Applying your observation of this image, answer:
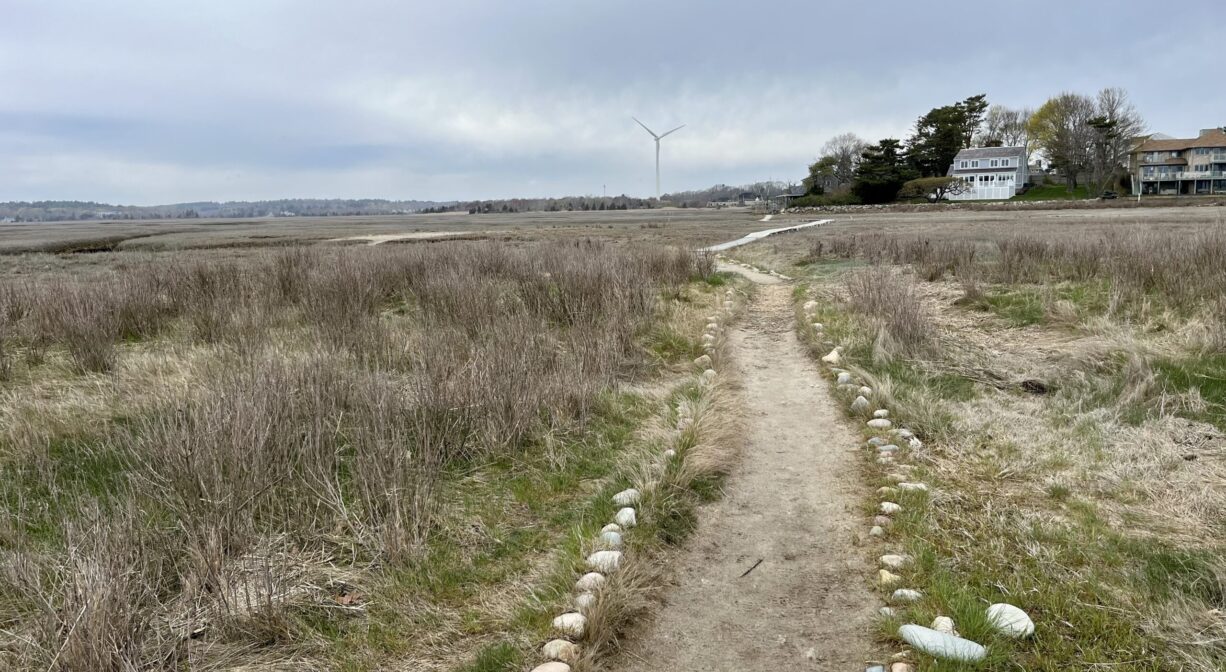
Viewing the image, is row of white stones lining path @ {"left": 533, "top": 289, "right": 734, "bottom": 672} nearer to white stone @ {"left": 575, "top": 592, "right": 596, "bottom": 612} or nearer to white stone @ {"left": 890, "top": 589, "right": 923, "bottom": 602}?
white stone @ {"left": 575, "top": 592, "right": 596, "bottom": 612}

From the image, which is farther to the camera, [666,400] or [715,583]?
[666,400]

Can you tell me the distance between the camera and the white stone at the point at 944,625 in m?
3.15

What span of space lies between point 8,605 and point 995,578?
5054 mm

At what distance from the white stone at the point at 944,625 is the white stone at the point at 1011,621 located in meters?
0.18

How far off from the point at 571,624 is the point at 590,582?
335 millimetres

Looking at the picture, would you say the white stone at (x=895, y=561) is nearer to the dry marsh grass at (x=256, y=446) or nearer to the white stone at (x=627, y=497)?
the white stone at (x=627, y=497)

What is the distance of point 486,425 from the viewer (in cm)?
574

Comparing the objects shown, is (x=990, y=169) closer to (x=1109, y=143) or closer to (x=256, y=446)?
(x=1109, y=143)

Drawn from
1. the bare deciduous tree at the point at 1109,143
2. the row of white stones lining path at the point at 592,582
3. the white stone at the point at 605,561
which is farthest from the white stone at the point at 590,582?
the bare deciduous tree at the point at 1109,143

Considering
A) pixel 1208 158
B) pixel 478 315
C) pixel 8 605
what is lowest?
pixel 8 605

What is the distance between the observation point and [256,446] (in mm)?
4270

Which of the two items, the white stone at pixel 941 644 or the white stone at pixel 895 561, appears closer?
the white stone at pixel 941 644

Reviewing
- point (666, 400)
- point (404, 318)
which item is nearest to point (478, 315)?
point (404, 318)

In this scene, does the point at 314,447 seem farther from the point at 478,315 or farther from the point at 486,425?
the point at 478,315
